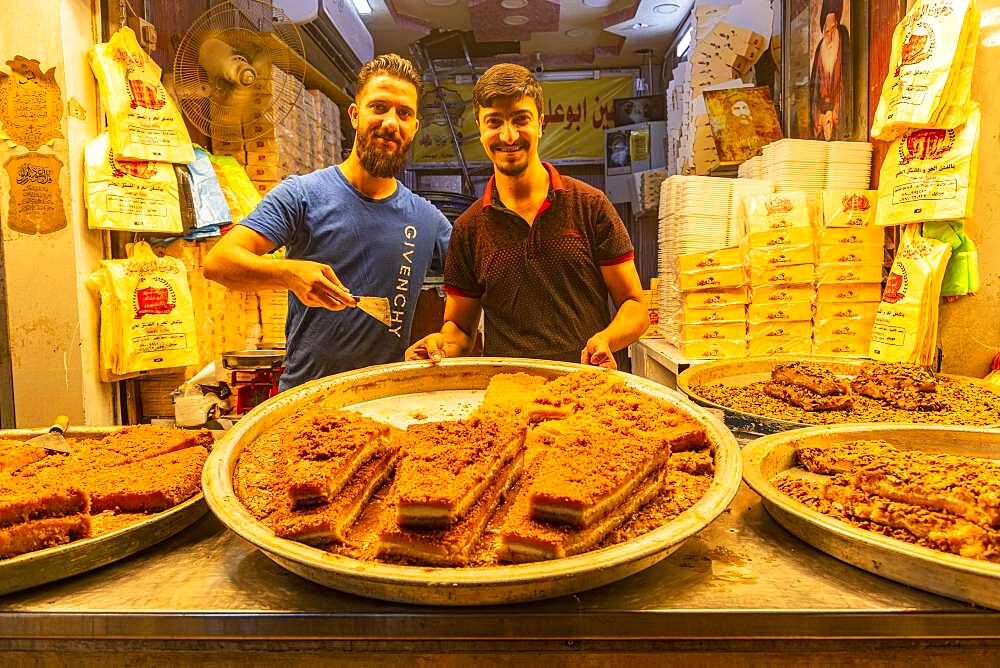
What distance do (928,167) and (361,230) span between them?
235 cm

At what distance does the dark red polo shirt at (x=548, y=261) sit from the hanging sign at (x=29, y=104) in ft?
8.30

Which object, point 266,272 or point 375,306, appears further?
point 375,306

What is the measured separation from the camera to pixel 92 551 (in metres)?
0.96

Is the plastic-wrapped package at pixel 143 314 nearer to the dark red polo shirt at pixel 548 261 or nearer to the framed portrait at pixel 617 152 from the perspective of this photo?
the dark red polo shirt at pixel 548 261

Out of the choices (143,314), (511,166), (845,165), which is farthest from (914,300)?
(143,314)

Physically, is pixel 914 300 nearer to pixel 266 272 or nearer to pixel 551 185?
pixel 551 185

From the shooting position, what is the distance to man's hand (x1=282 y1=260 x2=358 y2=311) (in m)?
1.74

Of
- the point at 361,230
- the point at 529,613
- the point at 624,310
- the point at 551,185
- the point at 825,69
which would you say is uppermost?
the point at 825,69

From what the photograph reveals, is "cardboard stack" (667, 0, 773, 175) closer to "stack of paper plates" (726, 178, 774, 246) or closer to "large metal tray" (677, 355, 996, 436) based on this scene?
"stack of paper plates" (726, 178, 774, 246)

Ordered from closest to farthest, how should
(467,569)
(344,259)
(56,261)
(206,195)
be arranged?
(467,569) < (344,259) < (56,261) < (206,195)

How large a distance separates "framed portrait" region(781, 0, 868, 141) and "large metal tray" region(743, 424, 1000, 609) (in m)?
2.83

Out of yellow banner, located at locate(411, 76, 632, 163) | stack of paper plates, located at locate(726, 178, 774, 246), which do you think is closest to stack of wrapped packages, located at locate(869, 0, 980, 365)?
stack of paper plates, located at locate(726, 178, 774, 246)

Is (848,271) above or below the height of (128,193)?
below

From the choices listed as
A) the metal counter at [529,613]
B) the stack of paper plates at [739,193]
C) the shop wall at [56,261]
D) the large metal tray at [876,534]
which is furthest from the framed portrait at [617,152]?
the metal counter at [529,613]
